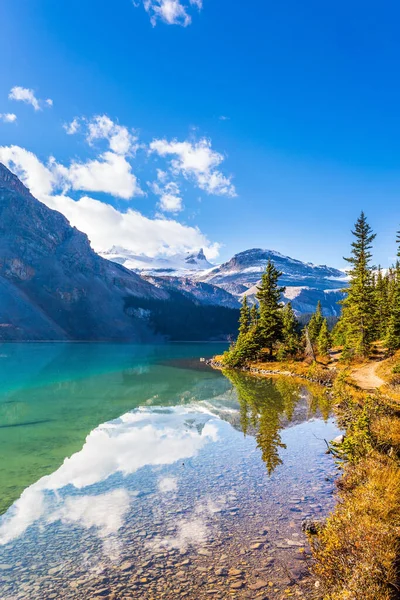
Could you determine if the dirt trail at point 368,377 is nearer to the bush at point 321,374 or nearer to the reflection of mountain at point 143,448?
the bush at point 321,374

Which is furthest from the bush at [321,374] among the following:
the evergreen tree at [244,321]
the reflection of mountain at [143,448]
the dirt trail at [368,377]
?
the evergreen tree at [244,321]

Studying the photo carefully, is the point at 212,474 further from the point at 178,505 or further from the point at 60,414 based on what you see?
the point at 60,414

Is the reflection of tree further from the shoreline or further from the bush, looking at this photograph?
the shoreline

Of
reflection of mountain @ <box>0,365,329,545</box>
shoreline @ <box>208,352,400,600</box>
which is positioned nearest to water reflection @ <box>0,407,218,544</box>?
reflection of mountain @ <box>0,365,329,545</box>

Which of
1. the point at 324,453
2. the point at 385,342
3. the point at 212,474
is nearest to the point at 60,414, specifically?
the point at 212,474

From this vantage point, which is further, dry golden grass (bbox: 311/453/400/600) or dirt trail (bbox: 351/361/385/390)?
dirt trail (bbox: 351/361/385/390)

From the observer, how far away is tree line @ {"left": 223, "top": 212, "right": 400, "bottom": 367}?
5069cm

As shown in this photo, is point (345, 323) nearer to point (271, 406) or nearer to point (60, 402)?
point (271, 406)

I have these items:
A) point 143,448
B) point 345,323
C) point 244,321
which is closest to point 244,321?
point 244,321

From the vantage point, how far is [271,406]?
31.1 metres

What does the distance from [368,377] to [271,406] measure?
1497cm

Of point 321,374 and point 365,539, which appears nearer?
point 365,539

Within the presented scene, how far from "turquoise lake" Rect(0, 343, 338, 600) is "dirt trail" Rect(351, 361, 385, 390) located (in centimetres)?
863

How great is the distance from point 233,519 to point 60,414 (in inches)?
870
